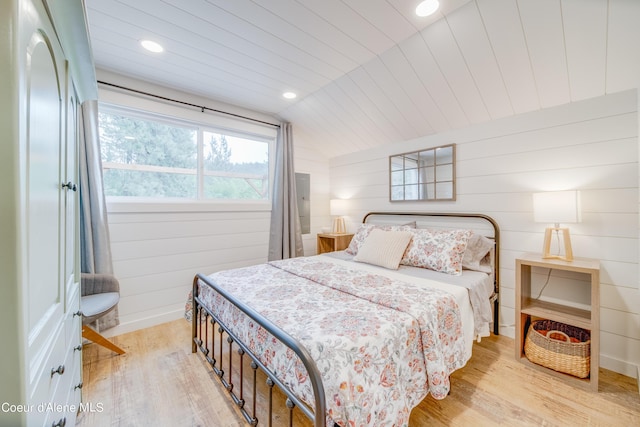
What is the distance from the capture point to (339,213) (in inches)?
155

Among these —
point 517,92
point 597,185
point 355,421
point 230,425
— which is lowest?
point 230,425

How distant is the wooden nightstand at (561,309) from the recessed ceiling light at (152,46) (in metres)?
3.30

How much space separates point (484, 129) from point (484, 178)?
470 mm

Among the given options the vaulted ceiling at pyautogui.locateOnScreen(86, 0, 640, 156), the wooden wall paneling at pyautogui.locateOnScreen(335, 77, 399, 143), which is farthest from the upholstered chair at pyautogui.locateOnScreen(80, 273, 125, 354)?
the wooden wall paneling at pyautogui.locateOnScreen(335, 77, 399, 143)

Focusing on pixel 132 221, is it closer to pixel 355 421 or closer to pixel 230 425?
pixel 230 425

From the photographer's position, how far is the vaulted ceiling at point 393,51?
1.66m

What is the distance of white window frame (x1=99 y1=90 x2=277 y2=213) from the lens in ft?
8.20

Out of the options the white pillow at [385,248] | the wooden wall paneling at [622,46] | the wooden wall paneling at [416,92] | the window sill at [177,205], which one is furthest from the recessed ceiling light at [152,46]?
the wooden wall paneling at [622,46]

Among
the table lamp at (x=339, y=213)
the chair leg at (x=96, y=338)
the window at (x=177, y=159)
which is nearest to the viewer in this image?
the chair leg at (x=96, y=338)

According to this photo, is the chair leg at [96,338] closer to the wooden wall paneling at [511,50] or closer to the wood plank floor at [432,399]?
the wood plank floor at [432,399]

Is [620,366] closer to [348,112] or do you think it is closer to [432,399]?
[432,399]

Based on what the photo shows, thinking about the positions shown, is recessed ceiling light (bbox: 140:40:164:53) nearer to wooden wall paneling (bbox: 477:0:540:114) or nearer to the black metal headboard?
wooden wall paneling (bbox: 477:0:540:114)

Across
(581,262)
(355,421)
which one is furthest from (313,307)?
(581,262)

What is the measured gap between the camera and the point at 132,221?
2.55m
